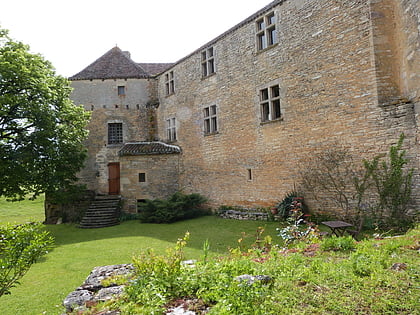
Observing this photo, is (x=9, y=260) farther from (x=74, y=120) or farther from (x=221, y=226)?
(x=74, y=120)

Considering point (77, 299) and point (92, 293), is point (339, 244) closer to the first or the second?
point (92, 293)

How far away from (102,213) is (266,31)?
12272 mm

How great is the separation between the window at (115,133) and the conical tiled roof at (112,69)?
324 cm

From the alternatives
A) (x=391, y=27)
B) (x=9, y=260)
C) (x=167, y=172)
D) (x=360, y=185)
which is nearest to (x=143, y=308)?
(x=9, y=260)

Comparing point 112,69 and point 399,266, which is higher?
point 112,69

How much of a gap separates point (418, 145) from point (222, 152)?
322 inches

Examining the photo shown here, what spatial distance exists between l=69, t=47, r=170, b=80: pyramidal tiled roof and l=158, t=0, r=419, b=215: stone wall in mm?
4734

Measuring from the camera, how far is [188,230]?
11.6 metres

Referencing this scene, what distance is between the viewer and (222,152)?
45.9 feet

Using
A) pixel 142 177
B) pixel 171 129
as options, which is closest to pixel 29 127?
pixel 142 177

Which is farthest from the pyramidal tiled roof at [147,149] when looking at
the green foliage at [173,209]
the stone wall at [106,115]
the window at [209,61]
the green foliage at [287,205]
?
the green foliage at [287,205]

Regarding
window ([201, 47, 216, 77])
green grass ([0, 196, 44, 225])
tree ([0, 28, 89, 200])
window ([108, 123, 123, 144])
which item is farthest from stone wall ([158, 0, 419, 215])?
green grass ([0, 196, 44, 225])

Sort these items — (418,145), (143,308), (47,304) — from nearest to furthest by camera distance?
1. (143,308)
2. (47,304)
3. (418,145)

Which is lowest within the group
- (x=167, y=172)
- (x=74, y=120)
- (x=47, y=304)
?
(x=47, y=304)
